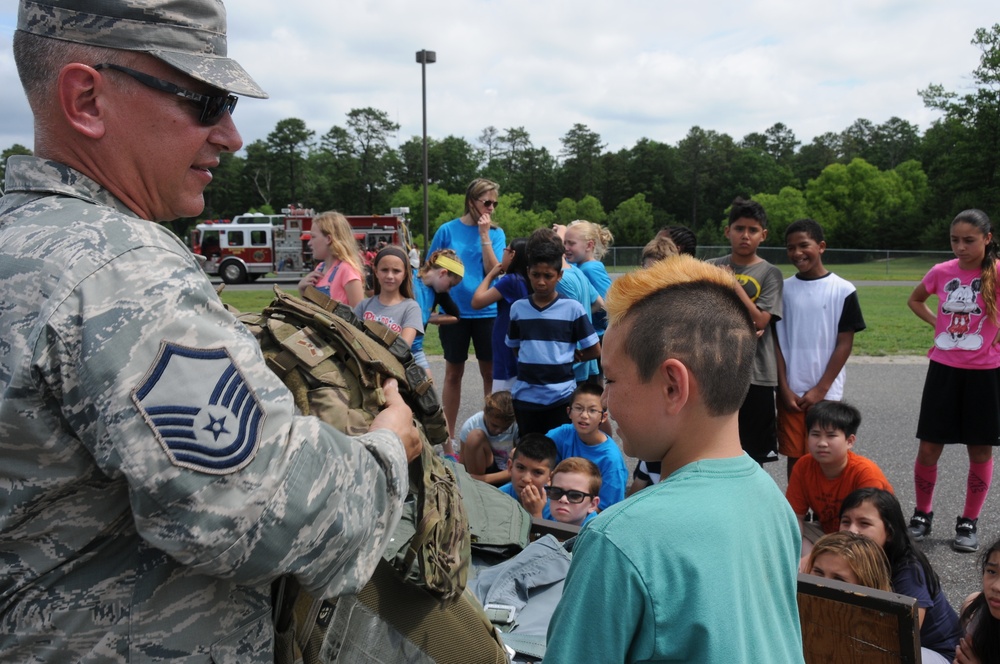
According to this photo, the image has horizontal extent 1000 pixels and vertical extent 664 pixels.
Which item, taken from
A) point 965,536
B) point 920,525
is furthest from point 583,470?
point 965,536

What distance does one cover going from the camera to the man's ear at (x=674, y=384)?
1.51 meters

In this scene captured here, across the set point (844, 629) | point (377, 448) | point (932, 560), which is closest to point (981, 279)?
point (932, 560)

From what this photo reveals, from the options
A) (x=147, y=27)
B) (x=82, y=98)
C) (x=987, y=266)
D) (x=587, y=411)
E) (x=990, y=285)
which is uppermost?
(x=147, y=27)

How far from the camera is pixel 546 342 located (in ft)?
17.3

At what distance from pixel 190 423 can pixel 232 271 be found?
35.6 metres

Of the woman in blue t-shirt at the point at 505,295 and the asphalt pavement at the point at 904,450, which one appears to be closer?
the asphalt pavement at the point at 904,450

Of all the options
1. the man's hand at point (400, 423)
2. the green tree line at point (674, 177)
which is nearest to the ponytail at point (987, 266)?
the man's hand at point (400, 423)

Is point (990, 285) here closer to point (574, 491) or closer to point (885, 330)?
point (574, 491)

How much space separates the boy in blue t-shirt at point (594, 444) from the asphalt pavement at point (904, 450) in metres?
1.14

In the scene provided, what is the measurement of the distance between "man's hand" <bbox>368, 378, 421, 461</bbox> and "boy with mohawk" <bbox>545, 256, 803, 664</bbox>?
1.34 ft

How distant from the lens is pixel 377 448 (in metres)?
1.36

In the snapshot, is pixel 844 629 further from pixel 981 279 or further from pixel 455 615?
pixel 981 279

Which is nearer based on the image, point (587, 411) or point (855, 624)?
point (855, 624)

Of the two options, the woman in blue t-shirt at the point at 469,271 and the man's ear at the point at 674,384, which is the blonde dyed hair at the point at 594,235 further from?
the man's ear at the point at 674,384
